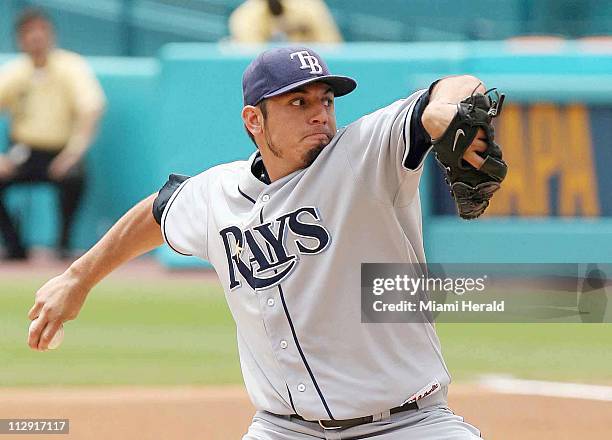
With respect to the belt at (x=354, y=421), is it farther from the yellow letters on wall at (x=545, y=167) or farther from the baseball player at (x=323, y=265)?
the yellow letters on wall at (x=545, y=167)

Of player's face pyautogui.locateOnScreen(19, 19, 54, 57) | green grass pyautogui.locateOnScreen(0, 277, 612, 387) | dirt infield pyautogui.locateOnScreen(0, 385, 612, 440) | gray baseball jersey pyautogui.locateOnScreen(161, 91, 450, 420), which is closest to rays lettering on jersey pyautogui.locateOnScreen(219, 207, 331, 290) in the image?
gray baseball jersey pyautogui.locateOnScreen(161, 91, 450, 420)

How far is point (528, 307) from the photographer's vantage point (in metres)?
5.33

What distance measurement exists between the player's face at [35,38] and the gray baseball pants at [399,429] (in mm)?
8442

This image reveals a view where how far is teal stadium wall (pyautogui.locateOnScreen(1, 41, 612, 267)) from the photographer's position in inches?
386

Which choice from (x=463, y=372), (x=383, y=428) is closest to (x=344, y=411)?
(x=383, y=428)

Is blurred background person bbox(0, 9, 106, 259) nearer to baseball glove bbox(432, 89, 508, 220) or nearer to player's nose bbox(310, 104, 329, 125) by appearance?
player's nose bbox(310, 104, 329, 125)

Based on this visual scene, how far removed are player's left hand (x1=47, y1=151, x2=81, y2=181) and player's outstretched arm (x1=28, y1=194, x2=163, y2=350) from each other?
25.4ft

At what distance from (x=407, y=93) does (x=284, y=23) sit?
177cm

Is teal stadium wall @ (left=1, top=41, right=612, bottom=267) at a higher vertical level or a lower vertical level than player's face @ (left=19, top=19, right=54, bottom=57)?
lower

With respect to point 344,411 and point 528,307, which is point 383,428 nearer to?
point 344,411

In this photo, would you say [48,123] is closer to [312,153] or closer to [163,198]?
[163,198]

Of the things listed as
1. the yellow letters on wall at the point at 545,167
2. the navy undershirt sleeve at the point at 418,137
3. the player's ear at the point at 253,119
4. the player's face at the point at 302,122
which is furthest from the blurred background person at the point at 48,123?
the navy undershirt sleeve at the point at 418,137

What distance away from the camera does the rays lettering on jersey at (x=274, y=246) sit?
3.66 metres

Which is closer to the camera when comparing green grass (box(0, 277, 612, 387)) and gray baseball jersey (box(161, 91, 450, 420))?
gray baseball jersey (box(161, 91, 450, 420))
